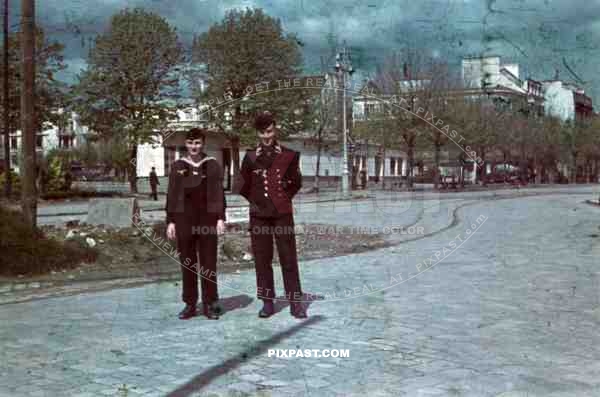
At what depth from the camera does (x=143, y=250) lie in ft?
39.5

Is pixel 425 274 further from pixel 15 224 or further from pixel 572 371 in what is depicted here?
pixel 15 224

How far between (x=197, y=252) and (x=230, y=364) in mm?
1405

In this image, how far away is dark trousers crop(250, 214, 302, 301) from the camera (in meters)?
5.76

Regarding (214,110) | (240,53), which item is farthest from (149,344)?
(240,53)

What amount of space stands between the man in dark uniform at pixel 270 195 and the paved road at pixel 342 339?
65 centimetres

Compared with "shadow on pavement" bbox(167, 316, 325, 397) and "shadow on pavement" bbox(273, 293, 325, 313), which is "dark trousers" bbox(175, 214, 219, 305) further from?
"shadow on pavement" bbox(167, 316, 325, 397)

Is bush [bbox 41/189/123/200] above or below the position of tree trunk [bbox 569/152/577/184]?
below

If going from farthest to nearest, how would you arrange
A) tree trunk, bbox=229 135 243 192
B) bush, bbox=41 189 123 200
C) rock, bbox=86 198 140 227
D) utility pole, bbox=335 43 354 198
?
1. bush, bbox=41 189 123 200
2. rock, bbox=86 198 140 227
3. utility pole, bbox=335 43 354 198
4. tree trunk, bbox=229 135 243 192

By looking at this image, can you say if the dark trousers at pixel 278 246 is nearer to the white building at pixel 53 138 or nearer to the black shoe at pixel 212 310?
the black shoe at pixel 212 310

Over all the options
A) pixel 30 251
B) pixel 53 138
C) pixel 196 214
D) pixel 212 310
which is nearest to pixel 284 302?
pixel 212 310

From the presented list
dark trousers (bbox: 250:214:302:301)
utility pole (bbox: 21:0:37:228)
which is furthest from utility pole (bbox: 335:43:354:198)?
utility pole (bbox: 21:0:37:228)

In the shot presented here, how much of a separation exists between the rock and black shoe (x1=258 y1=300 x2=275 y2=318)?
6.22m

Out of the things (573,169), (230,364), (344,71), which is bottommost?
(230,364)

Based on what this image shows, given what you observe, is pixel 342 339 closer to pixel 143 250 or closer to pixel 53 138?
pixel 143 250
